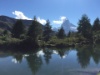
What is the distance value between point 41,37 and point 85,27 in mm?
26533

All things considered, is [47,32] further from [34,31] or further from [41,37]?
[34,31]

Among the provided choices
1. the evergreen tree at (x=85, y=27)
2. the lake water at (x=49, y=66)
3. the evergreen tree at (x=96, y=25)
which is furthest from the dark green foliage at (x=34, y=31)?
the evergreen tree at (x=96, y=25)

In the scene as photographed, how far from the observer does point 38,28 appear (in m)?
82.5

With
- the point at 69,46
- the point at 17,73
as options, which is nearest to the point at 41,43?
the point at 69,46

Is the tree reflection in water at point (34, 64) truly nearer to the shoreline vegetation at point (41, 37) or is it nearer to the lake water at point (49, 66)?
the lake water at point (49, 66)

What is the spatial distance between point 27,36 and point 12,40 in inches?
243

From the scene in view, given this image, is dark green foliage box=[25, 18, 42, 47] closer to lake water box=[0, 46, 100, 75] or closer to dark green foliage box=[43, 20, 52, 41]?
dark green foliage box=[43, 20, 52, 41]

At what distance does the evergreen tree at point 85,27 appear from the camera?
104956 millimetres

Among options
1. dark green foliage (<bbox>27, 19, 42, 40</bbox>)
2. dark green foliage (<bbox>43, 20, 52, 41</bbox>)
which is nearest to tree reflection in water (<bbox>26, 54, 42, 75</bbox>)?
dark green foliage (<bbox>27, 19, 42, 40</bbox>)

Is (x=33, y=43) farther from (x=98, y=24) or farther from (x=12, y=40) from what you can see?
(x=98, y=24)

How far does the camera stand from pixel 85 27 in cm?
11119

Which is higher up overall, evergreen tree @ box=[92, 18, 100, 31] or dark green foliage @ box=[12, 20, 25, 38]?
evergreen tree @ box=[92, 18, 100, 31]

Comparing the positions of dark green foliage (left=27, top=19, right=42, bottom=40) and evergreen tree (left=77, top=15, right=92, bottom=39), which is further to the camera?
evergreen tree (left=77, top=15, right=92, bottom=39)

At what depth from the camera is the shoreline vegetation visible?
77019mm
